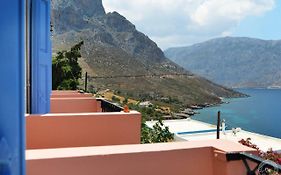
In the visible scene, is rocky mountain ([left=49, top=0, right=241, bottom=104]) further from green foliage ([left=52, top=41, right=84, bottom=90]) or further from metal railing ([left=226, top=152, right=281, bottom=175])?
metal railing ([left=226, top=152, right=281, bottom=175])

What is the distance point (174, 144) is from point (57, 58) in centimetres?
1580

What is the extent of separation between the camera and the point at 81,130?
3.99m

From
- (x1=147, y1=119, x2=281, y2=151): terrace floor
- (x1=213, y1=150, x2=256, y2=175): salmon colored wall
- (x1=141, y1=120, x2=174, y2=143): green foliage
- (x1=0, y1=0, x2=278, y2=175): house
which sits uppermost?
(x1=0, y1=0, x2=278, y2=175): house

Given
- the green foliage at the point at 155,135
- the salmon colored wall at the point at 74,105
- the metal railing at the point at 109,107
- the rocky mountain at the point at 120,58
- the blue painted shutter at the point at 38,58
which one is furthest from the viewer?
the rocky mountain at the point at 120,58

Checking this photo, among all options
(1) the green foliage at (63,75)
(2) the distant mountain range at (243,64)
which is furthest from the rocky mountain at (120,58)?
(2) the distant mountain range at (243,64)

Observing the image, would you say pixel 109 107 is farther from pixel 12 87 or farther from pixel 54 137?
pixel 12 87

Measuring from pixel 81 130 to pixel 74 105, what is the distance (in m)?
2.67

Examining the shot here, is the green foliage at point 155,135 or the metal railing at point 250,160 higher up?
the metal railing at point 250,160

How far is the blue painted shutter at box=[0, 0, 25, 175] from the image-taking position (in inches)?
69.4

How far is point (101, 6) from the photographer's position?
356 feet

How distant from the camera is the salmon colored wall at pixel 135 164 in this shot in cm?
238

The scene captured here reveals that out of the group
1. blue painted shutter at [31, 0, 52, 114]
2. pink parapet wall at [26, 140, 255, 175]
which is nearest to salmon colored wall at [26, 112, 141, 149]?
blue painted shutter at [31, 0, 52, 114]

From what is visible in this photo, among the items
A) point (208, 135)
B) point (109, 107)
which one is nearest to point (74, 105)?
point (109, 107)

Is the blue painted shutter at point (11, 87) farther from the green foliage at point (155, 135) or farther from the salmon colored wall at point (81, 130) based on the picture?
the green foliage at point (155, 135)
